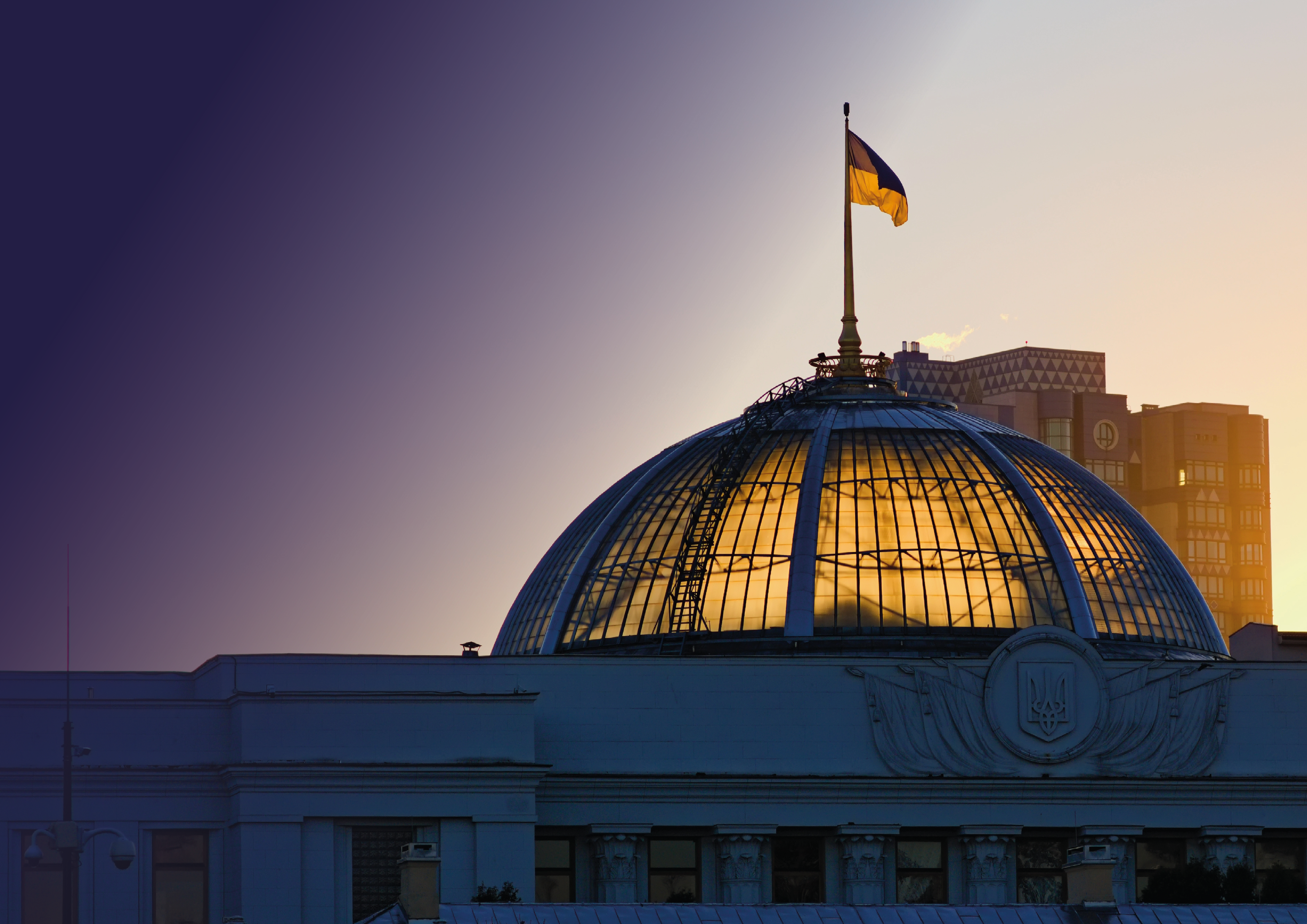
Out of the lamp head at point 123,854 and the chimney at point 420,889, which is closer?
the lamp head at point 123,854

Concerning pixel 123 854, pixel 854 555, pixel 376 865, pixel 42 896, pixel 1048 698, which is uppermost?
pixel 854 555

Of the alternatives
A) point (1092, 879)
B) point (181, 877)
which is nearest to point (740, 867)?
point (181, 877)

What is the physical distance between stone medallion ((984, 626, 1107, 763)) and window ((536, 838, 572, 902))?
8516 millimetres

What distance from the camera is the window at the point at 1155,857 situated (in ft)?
198

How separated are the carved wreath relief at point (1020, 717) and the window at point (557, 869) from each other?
21.2ft

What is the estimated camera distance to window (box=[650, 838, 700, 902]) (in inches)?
2339

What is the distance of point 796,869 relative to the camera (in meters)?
59.8

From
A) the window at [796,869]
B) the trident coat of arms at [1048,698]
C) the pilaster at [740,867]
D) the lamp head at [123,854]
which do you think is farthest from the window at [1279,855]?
the lamp head at [123,854]

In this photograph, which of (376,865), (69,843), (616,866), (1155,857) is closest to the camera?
(69,843)

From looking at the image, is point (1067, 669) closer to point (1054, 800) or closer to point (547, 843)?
point (1054, 800)

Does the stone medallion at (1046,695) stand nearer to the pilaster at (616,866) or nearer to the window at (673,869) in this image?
the window at (673,869)

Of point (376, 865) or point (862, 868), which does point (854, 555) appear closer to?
point (862, 868)

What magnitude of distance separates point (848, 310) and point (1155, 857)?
21637 mm

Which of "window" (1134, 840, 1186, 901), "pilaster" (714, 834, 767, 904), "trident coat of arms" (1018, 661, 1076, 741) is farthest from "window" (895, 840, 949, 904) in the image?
"window" (1134, 840, 1186, 901)
